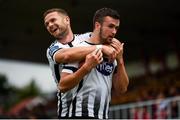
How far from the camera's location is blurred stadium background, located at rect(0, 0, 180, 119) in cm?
1563

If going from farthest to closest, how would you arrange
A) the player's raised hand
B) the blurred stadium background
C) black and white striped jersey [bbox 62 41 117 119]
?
the blurred stadium background
black and white striped jersey [bbox 62 41 117 119]
the player's raised hand

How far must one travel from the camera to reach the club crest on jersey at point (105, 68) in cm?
365

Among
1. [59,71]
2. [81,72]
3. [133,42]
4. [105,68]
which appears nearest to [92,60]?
[81,72]

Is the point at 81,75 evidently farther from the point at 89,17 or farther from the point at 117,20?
the point at 89,17

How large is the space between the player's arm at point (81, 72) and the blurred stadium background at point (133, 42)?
9437 millimetres

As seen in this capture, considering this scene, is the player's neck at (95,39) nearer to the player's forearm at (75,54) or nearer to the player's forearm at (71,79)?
the player's forearm at (75,54)

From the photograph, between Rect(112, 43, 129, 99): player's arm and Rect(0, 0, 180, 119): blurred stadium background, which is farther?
Rect(0, 0, 180, 119): blurred stadium background

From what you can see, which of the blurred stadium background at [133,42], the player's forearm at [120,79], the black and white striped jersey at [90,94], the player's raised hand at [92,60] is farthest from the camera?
the blurred stadium background at [133,42]

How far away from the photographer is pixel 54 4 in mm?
18828

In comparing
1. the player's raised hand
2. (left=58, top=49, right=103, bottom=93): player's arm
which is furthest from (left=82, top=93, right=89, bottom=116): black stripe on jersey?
the player's raised hand

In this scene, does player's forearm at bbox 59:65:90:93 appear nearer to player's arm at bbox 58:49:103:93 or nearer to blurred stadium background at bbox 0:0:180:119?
player's arm at bbox 58:49:103:93

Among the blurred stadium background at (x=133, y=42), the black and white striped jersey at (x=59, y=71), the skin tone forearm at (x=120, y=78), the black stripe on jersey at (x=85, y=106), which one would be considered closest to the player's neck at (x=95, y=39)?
the black and white striped jersey at (x=59, y=71)

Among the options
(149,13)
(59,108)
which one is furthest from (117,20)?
(149,13)

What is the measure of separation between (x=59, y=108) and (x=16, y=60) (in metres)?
28.5
